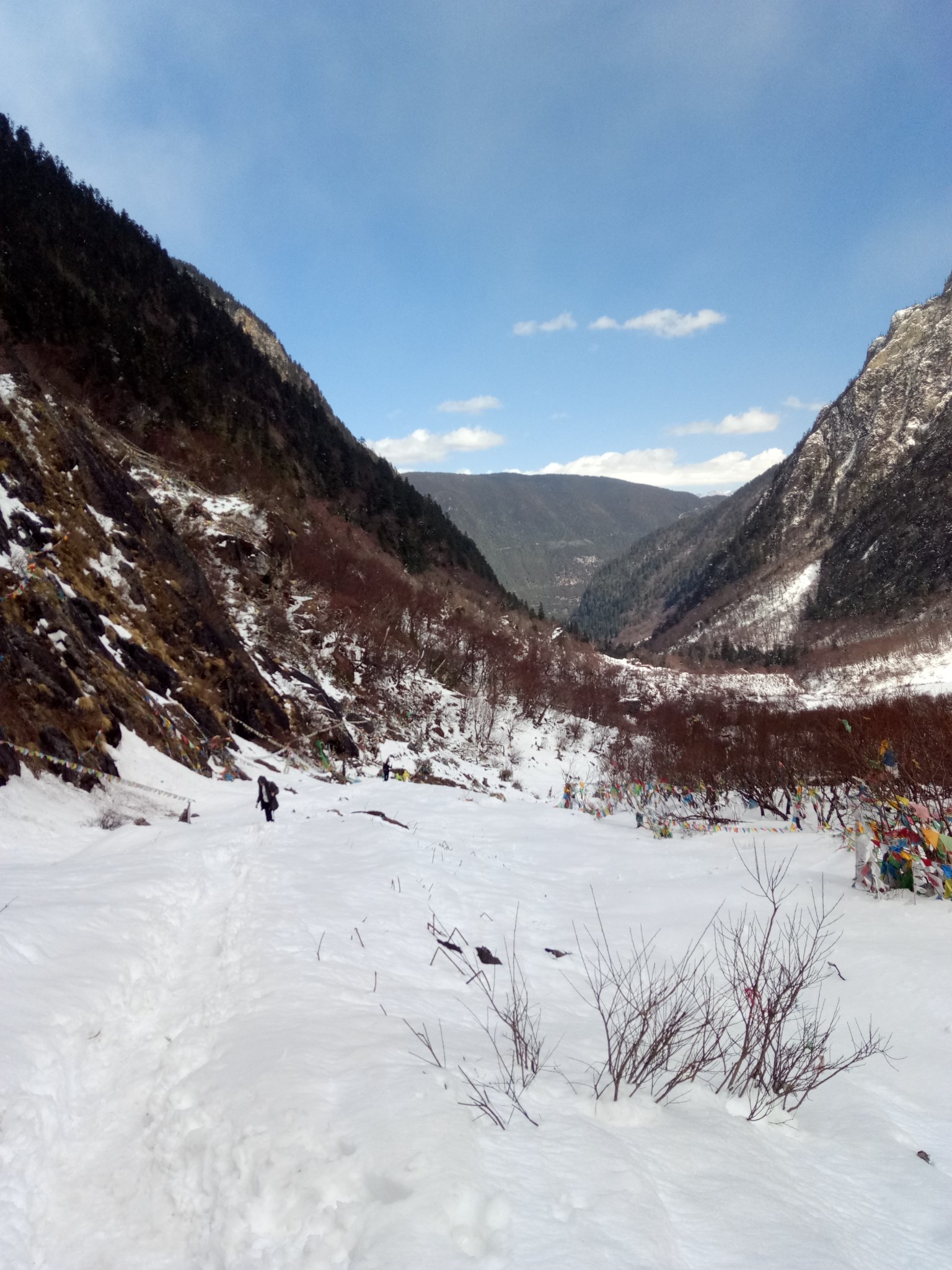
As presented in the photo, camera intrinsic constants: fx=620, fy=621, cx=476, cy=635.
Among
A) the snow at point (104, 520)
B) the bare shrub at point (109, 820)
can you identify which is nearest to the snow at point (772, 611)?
the snow at point (104, 520)

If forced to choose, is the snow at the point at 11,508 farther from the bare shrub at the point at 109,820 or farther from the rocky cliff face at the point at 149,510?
the bare shrub at the point at 109,820

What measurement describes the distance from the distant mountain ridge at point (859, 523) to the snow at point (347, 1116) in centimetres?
11593

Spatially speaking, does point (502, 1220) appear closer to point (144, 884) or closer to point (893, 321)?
point (144, 884)

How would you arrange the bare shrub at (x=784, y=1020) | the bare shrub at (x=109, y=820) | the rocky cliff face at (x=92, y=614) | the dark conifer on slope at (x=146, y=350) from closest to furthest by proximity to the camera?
the bare shrub at (x=784, y=1020) < the bare shrub at (x=109, y=820) < the rocky cliff face at (x=92, y=614) < the dark conifer on slope at (x=146, y=350)

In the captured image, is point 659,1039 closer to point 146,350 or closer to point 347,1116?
point 347,1116

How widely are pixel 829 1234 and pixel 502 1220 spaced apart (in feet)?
4.44

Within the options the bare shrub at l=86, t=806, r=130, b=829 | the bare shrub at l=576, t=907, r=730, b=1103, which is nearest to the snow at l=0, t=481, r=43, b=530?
the bare shrub at l=86, t=806, r=130, b=829

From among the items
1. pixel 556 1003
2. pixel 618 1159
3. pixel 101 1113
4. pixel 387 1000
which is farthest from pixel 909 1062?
pixel 101 1113

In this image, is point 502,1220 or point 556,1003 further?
point 556,1003

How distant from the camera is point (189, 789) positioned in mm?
10297

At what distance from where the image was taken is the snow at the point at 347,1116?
7.52 feet

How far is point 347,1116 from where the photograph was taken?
9.07 feet

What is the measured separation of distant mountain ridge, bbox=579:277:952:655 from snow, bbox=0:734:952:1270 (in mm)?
115928

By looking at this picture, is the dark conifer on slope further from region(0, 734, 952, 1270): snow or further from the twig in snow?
region(0, 734, 952, 1270): snow
